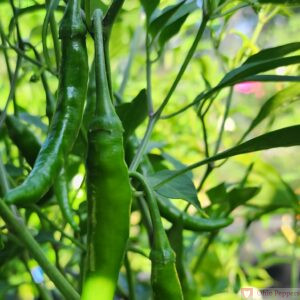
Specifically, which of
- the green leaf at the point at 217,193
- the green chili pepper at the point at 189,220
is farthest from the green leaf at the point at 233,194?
the green chili pepper at the point at 189,220

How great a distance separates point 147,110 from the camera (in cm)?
61

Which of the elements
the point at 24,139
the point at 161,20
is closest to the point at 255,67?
the point at 161,20

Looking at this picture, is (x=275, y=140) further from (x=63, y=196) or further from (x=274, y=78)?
(x=63, y=196)

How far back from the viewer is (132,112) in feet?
1.94

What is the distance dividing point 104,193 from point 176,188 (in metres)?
0.14

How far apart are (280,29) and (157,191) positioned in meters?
3.33

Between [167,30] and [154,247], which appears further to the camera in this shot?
[167,30]

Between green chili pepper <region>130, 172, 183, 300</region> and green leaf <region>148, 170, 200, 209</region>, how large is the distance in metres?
0.09

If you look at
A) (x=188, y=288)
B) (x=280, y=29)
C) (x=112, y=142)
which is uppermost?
(x=280, y=29)

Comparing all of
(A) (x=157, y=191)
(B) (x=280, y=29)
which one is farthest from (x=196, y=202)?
(B) (x=280, y=29)

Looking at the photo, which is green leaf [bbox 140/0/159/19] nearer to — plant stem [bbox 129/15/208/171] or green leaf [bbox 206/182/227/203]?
plant stem [bbox 129/15/208/171]

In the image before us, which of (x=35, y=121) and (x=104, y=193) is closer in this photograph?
(x=104, y=193)

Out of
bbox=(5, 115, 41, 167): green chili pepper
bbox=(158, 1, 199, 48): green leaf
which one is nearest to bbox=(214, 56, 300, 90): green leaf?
bbox=(158, 1, 199, 48): green leaf

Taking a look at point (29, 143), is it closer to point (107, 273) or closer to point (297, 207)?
point (107, 273)
